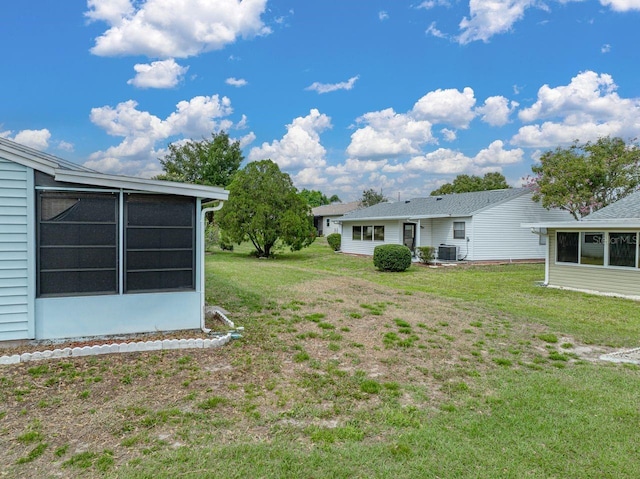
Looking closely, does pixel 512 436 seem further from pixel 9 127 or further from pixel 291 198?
pixel 291 198

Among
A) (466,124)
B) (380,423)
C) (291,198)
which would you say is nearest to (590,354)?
(380,423)

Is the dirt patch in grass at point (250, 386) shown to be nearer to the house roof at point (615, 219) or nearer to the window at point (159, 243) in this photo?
the window at point (159, 243)

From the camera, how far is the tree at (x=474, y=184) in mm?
41531

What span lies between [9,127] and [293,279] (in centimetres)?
1066

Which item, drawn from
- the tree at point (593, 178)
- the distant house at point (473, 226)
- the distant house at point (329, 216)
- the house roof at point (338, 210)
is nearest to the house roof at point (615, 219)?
the tree at point (593, 178)

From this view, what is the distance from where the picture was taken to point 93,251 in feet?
17.6

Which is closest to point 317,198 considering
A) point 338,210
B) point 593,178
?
point 338,210

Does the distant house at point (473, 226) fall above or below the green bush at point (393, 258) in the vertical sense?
above

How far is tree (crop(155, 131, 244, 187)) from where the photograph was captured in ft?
137

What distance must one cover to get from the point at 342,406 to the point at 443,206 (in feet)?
62.5

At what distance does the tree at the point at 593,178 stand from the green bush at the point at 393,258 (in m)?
8.63

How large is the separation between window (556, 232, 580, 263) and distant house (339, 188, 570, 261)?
6296 mm

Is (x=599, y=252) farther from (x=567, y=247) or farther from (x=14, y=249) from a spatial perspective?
(x=14, y=249)

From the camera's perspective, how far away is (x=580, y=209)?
19156mm
